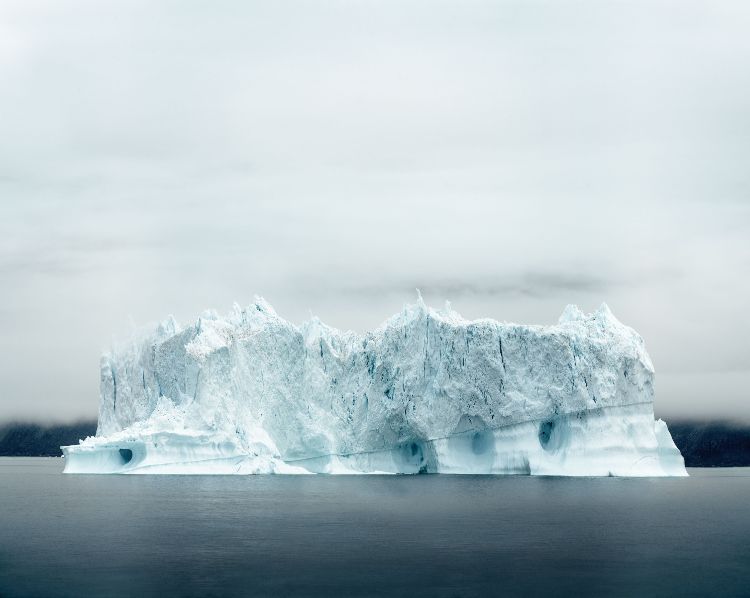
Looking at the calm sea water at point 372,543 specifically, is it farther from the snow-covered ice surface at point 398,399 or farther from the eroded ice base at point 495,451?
the snow-covered ice surface at point 398,399

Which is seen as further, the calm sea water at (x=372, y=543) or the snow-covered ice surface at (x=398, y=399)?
the snow-covered ice surface at (x=398, y=399)

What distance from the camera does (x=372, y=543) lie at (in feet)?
86.3

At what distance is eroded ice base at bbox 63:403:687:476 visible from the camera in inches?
1826

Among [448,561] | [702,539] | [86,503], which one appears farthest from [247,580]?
[86,503]

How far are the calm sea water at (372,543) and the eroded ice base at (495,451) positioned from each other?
285cm

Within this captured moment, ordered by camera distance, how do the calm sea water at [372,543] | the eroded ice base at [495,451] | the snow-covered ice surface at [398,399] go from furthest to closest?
1. the eroded ice base at [495,451]
2. the snow-covered ice surface at [398,399]
3. the calm sea water at [372,543]

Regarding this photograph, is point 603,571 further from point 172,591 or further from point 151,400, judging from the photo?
point 151,400

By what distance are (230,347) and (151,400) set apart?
5.97 meters

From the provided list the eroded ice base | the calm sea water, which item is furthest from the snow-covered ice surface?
the calm sea water

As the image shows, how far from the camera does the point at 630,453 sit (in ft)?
153

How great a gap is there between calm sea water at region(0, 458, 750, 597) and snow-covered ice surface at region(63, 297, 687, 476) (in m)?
3.58

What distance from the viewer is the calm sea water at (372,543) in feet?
66.8

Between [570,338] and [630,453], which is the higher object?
[570,338]

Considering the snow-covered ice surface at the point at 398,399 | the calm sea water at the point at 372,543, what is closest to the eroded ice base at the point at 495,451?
the snow-covered ice surface at the point at 398,399
